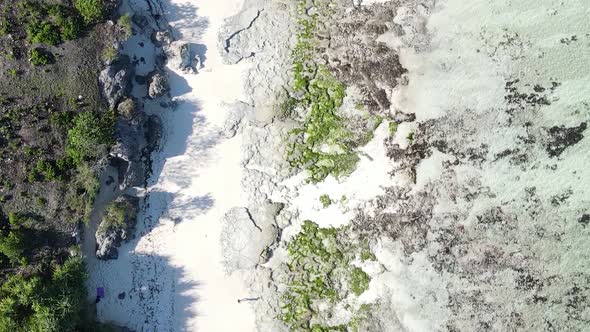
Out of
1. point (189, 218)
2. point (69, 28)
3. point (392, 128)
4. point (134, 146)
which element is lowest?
point (189, 218)

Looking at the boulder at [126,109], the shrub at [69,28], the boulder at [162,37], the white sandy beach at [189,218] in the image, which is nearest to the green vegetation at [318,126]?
the white sandy beach at [189,218]

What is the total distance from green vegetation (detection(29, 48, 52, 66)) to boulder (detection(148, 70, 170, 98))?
2.02 m

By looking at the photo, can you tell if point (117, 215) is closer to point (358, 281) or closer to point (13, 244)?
point (13, 244)

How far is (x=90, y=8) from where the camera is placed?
10.9 metres

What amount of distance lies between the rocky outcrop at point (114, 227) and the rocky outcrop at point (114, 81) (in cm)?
203

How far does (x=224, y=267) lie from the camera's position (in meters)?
11.2

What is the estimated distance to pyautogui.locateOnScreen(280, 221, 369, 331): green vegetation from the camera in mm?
11094

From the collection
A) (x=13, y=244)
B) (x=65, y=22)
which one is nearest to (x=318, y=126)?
(x=65, y=22)

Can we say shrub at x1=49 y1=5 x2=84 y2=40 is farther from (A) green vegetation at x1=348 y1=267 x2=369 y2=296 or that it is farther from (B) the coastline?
(A) green vegetation at x1=348 y1=267 x2=369 y2=296

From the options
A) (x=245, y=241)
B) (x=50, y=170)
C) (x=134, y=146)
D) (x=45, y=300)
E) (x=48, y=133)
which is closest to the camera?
(x=45, y=300)

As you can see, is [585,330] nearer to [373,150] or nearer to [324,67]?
[373,150]

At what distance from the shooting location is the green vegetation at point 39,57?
10.8 meters

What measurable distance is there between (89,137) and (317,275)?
5.32m

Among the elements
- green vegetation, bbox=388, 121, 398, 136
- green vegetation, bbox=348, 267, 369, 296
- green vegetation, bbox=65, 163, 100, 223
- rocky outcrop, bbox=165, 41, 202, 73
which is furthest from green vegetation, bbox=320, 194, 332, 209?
green vegetation, bbox=65, 163, 100, 223
